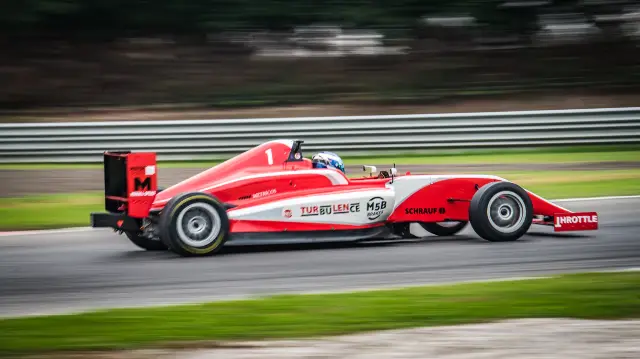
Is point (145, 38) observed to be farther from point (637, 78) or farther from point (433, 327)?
point (433, 327)

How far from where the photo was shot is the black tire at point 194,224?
8.82 m

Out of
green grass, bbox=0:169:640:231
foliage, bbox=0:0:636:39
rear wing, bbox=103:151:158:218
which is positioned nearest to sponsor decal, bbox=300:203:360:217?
rear wing, bbox=103:151:158:218

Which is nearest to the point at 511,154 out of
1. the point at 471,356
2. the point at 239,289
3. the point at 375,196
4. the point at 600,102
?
the point at 600,102

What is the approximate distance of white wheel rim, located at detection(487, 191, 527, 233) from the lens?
31.0 feet

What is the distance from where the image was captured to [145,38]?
2312 cm

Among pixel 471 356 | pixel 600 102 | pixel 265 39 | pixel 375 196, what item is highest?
pixel 265 39

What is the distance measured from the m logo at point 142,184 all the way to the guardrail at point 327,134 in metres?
7.55

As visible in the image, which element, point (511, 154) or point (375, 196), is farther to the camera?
point (511, 154)

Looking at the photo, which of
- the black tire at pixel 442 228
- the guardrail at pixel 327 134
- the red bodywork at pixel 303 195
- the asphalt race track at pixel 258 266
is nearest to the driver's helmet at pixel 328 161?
the red bodywork at pixel 303 195

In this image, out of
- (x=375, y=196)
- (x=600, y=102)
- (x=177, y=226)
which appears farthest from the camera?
(x=600, y=102)

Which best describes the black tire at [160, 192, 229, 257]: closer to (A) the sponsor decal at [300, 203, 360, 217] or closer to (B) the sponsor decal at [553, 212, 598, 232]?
(A) the sponsor decal at [300, 203, 360, 217]

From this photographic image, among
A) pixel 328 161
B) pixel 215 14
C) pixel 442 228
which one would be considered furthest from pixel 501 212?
pixel 215 14

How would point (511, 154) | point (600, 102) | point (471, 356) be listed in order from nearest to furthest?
point (471, 356) → point (511, 154) → point (600, 102)

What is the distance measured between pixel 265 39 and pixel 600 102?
307 inches
